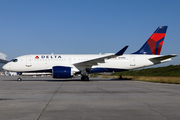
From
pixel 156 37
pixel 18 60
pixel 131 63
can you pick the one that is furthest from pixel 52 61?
pixel 156 37

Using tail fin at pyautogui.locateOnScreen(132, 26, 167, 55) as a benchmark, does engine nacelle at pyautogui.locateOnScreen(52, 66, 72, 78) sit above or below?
below

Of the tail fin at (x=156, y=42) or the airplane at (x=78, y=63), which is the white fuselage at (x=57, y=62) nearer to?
the airplane at (x=78, y=63)

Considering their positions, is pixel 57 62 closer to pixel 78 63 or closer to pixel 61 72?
pixel 61 72

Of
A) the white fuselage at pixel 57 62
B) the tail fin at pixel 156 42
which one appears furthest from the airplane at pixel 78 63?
the tail fin at pixel 156 42

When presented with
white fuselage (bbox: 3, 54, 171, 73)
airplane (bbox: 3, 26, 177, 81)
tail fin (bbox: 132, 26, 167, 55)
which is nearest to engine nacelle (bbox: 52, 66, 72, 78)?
airplane (bbox: 3, 26, 177, 81)

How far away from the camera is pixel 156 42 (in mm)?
24984

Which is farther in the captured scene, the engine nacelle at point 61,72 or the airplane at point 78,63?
the airplane at point 78,63

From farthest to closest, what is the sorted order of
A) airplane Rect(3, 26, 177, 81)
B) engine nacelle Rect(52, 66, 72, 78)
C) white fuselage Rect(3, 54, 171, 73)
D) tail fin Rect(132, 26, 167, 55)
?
tail fin Rect(132, 26, 167, 55) < white fuselage Rect(3, 54, 171, 73) < airplane Rect(3, 26, 177, 81) < engine nacelle Rect(52, 66, 72, 78)

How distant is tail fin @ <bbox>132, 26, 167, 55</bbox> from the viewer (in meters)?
25.0

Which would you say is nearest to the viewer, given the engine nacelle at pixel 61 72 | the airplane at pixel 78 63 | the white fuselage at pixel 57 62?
the engine nacelle at pixel 61 72

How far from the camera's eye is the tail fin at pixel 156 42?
2495 centimetres

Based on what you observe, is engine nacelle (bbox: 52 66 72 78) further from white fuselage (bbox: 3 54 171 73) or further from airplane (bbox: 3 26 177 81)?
white fuselage (bbox: 3 54 171 73)

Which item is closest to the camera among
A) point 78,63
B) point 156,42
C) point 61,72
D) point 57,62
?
point 61,72

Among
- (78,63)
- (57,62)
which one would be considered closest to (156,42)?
(78,63)
